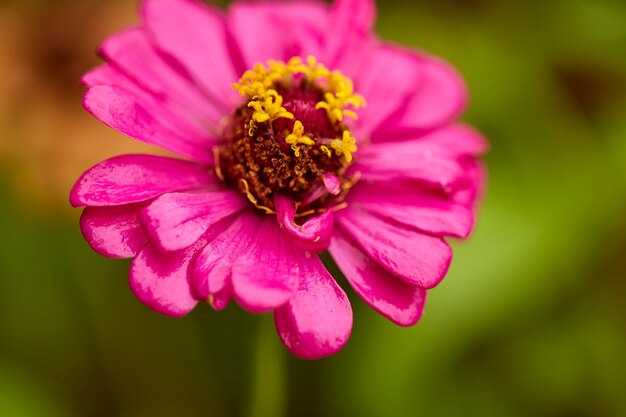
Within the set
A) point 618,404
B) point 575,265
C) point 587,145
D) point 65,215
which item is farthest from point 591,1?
point 65,215

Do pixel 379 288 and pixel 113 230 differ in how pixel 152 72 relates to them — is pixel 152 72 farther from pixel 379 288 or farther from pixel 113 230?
pixel 379 288

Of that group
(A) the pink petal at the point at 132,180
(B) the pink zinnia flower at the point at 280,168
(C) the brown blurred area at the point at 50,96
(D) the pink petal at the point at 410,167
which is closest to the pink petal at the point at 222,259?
(B) the pink zinnia flower at the point at 280,168

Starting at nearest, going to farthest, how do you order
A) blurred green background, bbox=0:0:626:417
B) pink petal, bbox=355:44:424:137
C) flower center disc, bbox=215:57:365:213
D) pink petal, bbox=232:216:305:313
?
pink petal, bbox=232:216:305:313 < flower center disc, bbox=215:57:365:213 < pink petal, bbox=355:44:424:137 < blurred green background, bbox=0:0:626:417

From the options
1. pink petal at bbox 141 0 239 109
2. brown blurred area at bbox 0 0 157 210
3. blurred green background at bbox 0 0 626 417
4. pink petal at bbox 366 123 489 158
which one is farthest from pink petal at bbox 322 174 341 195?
brown blurred area at bbox 0 0 157 210

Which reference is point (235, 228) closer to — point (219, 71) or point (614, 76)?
point (219, 71)

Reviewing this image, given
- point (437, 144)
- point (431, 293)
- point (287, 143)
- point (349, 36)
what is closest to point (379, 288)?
point (287, 143)

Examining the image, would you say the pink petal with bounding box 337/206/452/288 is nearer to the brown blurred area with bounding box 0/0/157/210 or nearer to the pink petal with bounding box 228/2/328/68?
the pink petal with bounding box 228/2/328/68

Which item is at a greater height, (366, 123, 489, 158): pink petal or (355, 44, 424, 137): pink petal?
(355, 44, 424, 137): pink petal

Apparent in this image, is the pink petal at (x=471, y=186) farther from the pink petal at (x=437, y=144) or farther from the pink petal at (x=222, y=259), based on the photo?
the pink petal at (x=222, y=259)
